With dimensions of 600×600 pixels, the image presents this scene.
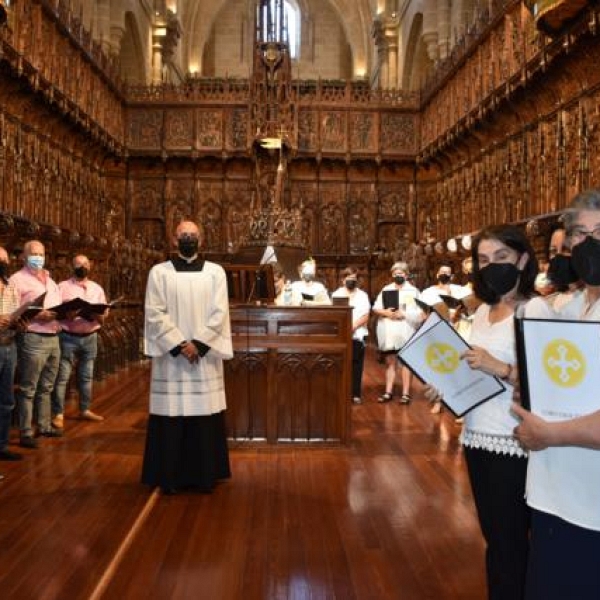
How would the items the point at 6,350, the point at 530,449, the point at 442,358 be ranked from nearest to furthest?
the point at 530,449
the point at 442,358
the point at 6,350

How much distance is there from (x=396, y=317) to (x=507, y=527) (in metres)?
6.11

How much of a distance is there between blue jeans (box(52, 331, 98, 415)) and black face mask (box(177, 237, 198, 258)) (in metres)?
2.59

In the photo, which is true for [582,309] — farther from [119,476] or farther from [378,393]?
[378,393]

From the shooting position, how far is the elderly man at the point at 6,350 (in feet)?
17.7

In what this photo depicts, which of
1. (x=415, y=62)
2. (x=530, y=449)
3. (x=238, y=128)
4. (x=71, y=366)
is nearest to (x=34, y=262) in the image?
(x=71, y=366)

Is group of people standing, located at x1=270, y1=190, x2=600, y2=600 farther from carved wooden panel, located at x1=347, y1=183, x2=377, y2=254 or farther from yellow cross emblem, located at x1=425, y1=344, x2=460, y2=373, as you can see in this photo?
carved wooden panel, located at x1=347, y1=183, x2=377, y2=254

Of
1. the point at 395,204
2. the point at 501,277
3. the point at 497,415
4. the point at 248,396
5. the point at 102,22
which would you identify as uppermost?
the point at 102,22

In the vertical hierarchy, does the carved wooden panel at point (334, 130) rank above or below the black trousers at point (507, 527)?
above

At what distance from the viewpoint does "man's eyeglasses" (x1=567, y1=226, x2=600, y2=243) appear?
1921mm

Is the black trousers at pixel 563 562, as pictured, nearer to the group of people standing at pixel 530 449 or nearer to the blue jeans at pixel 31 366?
the group of people standing at pixel 530 449

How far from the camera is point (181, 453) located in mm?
4988

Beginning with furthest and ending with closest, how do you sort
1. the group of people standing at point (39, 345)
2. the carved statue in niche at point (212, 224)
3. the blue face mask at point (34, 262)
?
the carved statue in niche at point (212, 224) < the blue face mask at point (34, 262) < the group of people standing at point (39, 345)

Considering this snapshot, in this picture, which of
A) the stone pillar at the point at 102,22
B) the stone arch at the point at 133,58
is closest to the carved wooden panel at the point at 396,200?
the stone pillar at the point at 102,22

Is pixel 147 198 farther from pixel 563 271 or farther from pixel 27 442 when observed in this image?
pixel 563 271
